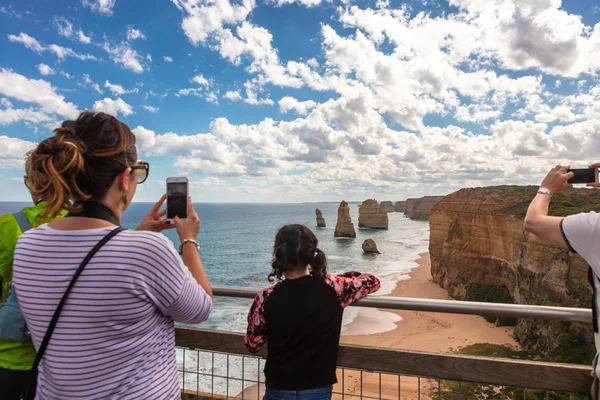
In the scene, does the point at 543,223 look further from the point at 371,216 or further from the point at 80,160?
the point at 371,216

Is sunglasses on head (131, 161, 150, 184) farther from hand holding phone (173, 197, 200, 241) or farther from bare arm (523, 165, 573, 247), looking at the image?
bare arm (523, 165, 573, 247)

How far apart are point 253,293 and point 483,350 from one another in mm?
22376

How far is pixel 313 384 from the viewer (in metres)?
2.05

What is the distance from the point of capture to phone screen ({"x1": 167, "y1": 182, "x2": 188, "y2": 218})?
1.64 m

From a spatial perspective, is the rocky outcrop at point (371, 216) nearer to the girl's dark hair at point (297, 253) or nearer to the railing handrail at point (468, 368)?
the railing handrail at point (468, 368)

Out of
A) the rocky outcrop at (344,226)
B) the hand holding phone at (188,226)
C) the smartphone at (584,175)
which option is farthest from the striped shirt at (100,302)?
the rocky outcrop at (344,226)

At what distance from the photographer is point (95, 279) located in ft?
3.87

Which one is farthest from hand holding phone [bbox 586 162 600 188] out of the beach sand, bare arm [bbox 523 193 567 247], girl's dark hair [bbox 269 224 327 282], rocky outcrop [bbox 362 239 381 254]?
rocky outcrop [bbox 362 239 381 254]

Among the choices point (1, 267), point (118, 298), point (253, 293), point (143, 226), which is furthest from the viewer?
point (253, 293)

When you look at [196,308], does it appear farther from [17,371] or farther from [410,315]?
[410,315]

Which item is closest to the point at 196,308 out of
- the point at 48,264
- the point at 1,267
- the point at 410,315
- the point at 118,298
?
the point at 118,298

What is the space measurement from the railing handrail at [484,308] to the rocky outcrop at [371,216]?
4074 inches

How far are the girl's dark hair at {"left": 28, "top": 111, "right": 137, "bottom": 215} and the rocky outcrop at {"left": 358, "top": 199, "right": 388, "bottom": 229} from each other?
10474 centimetres

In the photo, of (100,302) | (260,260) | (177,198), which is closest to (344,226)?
(260,260)
